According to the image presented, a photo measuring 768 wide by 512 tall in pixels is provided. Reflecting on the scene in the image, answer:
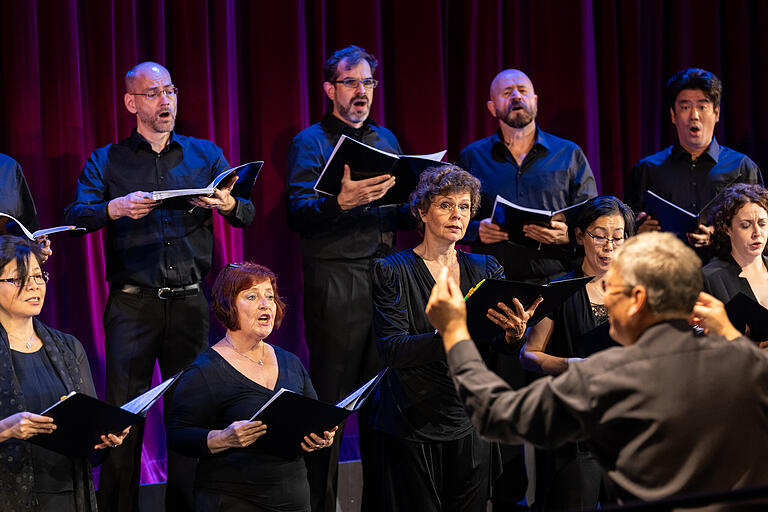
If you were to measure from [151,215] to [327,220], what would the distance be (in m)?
0.78

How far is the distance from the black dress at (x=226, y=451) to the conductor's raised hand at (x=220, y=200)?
0.74m

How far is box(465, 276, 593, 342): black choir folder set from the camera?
286cm

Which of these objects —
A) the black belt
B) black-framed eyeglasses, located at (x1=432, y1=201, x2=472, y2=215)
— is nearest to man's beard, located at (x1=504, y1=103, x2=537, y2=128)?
black-framed eyeglasses, located at (x1=432, y1=201, x2=472, y2=215)

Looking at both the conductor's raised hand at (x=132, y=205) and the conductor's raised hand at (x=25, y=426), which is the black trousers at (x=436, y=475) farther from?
the conductor's raised hand at (x=132, y=205)

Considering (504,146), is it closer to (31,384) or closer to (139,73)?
(139,73)

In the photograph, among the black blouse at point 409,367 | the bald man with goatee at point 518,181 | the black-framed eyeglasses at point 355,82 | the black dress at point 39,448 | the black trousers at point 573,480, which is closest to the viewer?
the black dress at point 39,448

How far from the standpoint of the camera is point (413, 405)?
3287 mm

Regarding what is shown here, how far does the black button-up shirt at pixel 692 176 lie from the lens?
15.0ft

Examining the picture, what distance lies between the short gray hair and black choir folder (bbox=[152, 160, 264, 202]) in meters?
2.01

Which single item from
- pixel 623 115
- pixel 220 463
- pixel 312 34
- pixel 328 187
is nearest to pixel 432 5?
pixel 312 34

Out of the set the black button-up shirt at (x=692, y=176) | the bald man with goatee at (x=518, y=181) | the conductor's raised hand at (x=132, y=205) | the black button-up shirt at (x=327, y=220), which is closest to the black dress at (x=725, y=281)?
the bald man with goatee at (x=518, y=181)

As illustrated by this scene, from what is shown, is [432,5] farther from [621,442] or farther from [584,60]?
[621,442]

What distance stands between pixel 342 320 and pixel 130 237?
1.01 meters

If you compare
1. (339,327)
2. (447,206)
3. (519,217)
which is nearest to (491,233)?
(519,217)
